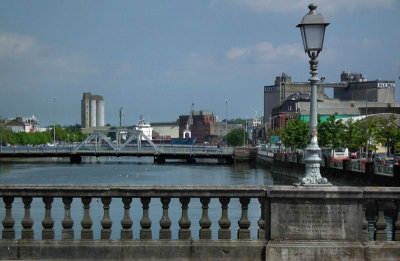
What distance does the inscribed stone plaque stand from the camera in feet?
36.7

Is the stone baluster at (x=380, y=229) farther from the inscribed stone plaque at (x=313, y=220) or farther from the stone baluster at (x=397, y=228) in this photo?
the inscribed stone plaque at (x=313, y=220)

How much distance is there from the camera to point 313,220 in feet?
36.7

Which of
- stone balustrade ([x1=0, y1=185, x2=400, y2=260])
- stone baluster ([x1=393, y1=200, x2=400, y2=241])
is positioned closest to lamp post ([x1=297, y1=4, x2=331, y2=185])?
stone balustrade ([x1=0, y1=185, x2=400, y2=260])

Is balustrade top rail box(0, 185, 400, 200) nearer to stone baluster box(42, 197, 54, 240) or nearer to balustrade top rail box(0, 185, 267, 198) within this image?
balustrade top rail box(0, 185, 267, 198)

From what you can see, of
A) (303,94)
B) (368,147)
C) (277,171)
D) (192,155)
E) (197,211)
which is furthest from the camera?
(303,94)

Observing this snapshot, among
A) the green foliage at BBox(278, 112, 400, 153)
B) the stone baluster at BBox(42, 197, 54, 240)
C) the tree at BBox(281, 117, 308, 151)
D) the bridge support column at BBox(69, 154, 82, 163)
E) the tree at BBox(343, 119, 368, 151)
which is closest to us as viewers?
the stone baluster at BBox(42, 197, 54, 240)

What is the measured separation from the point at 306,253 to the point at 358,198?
4.06ft

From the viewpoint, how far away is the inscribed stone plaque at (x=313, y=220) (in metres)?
11.2

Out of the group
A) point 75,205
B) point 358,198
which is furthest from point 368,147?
point 358,198

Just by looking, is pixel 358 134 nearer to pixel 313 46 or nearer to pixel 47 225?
pixel 313 46

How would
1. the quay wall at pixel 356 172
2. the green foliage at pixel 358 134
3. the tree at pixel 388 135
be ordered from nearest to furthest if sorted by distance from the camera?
the quay wall at pixel 356 172 → the tree at pixel 388 135 → the green foliage at pixel 358 134

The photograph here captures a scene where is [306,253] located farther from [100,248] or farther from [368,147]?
[368,147]

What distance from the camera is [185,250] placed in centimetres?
1121

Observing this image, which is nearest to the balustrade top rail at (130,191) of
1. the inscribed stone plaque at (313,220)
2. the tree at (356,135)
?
the inscribed stone plaque at (313,220)
